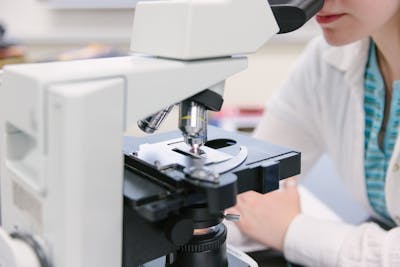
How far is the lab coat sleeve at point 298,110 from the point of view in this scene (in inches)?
45.0

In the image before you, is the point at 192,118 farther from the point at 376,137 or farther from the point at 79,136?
the point at 376,137

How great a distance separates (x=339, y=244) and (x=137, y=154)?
39cm

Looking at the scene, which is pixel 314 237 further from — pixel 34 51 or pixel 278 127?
pixel 34 51

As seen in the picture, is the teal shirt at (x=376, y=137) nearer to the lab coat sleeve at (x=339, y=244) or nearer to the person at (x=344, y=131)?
the person at (x=344, y=131)

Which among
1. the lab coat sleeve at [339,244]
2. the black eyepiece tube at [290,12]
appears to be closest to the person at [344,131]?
the lab coat sleeve at [339,244]

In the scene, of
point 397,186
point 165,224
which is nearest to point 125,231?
point 165,224

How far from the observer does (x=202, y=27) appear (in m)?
0.52

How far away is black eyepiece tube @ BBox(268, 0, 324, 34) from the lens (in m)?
0.58

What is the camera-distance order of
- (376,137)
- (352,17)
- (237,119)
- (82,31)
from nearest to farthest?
(352,17) → (376,137) → (237,119) → (82,31)

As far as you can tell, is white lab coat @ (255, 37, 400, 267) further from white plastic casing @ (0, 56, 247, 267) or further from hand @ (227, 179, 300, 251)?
white plastic casing @ (0, 56, 247, 267)

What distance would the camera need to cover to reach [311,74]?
1138 millimetres

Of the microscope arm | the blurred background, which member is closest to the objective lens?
the microscope arm

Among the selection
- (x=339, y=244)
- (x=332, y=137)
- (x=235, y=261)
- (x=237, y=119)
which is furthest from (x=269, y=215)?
(x=237, y=119)

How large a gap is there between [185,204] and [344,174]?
27.6 inches
